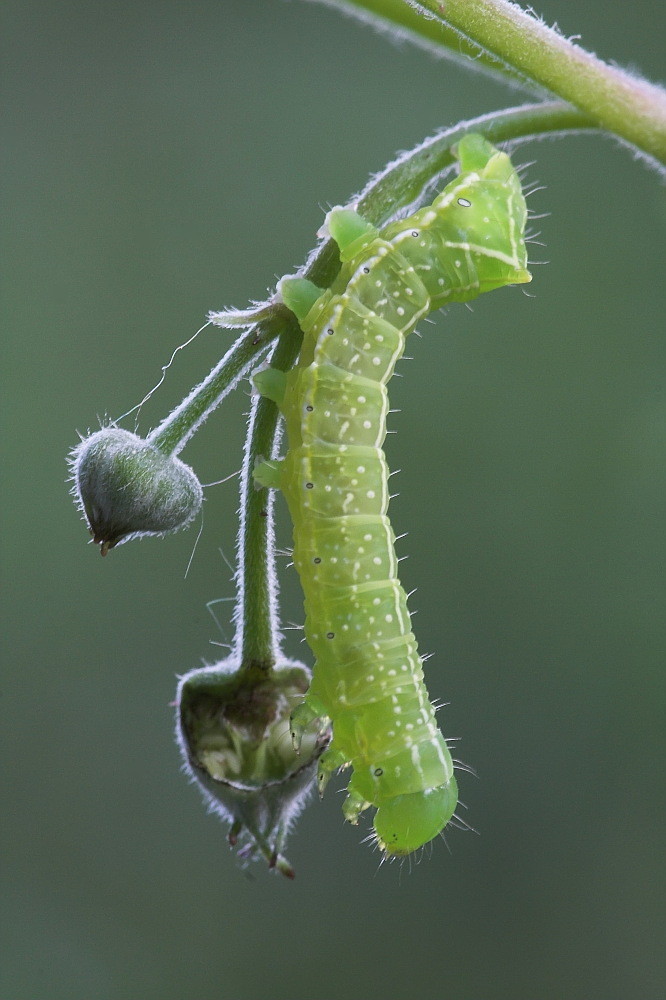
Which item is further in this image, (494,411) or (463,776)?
(494,411)

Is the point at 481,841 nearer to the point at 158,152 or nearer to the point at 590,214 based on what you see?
the point at 590,214

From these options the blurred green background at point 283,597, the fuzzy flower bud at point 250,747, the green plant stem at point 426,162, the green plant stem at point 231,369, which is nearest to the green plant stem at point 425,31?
the green plant stem at point 426,162

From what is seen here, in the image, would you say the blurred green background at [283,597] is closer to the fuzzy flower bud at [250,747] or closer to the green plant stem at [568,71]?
→ the fuzzy flower bud at [250,747]

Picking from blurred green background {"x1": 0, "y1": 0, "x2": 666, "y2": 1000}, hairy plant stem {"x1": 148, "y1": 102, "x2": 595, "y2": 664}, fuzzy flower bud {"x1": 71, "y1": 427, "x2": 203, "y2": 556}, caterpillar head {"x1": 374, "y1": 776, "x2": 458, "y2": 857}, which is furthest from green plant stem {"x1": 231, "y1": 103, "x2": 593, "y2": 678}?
blurred green background {"x1": 0, "y1": 0, "x2": 666, "y2": 1000}

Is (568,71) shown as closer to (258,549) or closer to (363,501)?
(363,501)

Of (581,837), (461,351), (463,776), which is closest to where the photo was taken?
(463,776)

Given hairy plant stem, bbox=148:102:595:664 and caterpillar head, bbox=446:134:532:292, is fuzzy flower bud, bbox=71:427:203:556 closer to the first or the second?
hairy plant stem, bbox=148:102:595:664

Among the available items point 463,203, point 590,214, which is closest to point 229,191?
point 590,214
